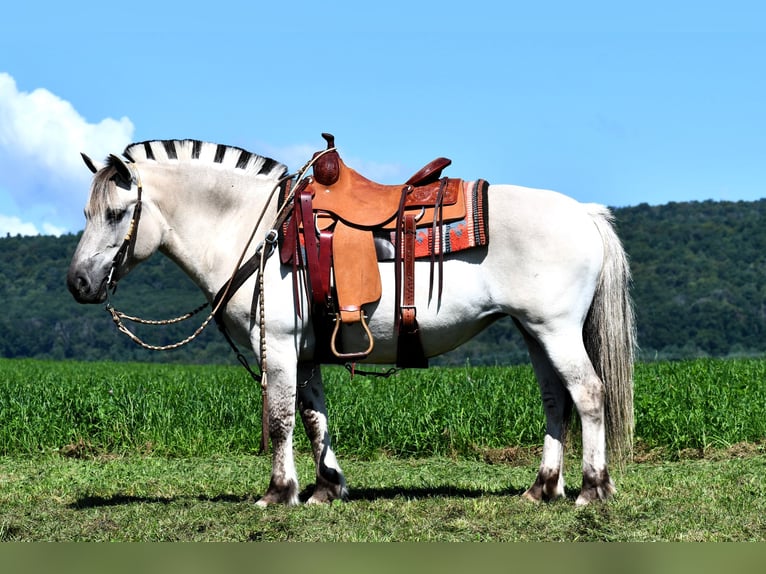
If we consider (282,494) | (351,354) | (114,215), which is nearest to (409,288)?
(351,354)

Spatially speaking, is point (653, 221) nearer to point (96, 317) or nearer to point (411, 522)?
point (96, 317)

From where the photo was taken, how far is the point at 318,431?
6.43 metres

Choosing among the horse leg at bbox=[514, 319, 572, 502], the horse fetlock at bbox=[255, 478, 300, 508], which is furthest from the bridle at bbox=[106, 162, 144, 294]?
the horse leg at bbox=[514, 319, 572, 502]

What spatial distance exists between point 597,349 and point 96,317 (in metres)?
76.2

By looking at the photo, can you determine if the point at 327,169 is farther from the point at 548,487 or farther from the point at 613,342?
the point at 548,487

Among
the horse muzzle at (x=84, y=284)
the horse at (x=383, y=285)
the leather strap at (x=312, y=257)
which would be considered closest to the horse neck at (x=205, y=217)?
the horse at (x=383, y=285)

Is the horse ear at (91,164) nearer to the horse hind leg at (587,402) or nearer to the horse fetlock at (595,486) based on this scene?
the horse hind leg at (587,402)

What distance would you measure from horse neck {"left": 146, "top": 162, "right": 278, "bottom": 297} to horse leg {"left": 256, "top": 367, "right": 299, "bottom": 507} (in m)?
0.83

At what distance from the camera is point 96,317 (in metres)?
78.1

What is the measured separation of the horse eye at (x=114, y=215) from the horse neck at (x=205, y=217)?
0.27 m

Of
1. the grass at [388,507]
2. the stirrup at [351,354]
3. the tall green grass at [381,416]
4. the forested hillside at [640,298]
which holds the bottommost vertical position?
the grass at [388,507]

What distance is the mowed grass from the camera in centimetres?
546

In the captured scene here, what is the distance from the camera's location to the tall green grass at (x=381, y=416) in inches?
393

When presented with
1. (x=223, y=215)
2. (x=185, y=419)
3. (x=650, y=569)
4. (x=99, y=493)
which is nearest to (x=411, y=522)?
(x=650, y=569)
